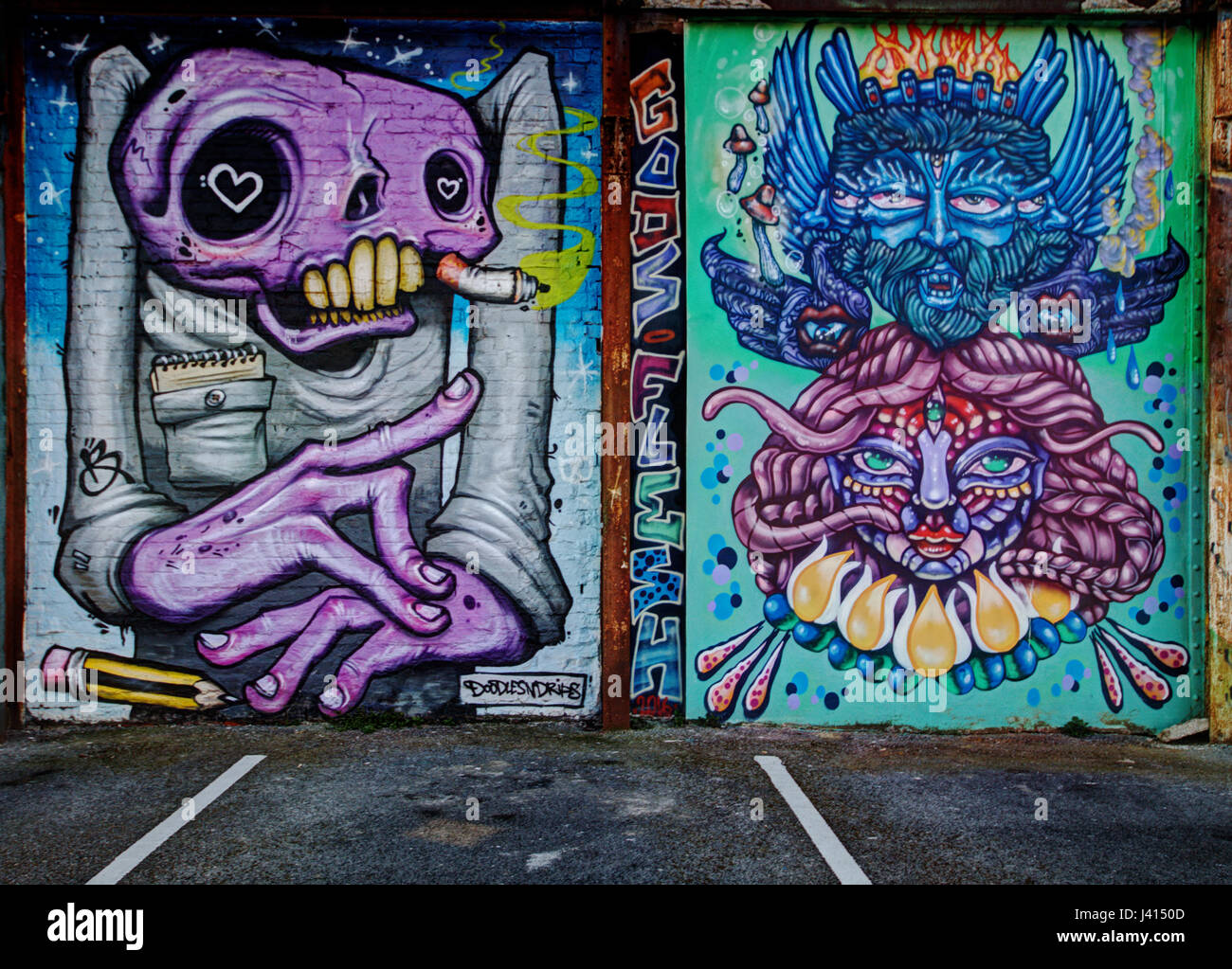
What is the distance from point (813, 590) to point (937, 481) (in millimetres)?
1104

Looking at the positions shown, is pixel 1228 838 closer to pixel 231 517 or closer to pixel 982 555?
pixel 982 555

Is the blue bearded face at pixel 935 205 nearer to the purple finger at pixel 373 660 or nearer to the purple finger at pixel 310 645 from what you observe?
the purple finger at pixel 373 660

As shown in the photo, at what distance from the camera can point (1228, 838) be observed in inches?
173

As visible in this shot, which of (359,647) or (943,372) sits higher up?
(943,372)

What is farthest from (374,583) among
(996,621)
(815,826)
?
(996,621)

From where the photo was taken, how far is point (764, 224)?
629 cm

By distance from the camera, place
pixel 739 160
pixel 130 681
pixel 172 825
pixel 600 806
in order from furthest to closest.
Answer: pixel 739 160 < pixel 130 681 < pixel 600 806 < pixel 172 825

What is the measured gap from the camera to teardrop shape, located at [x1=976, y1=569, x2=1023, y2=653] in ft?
20.4

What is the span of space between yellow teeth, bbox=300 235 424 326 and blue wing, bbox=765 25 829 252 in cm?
248

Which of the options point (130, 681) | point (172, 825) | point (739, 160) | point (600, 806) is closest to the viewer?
point (172, 825)

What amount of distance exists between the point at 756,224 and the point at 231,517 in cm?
401

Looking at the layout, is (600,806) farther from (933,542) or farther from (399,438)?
(933,542)

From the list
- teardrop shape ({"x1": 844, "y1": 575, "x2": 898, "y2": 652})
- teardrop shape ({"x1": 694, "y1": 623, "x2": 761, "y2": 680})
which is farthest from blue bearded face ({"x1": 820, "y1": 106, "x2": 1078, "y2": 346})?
teardrop shape ({"x1": 694, "y1": 623, "x2": 761, "y2": 680})

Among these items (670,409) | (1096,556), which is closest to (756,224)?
(670,409)
